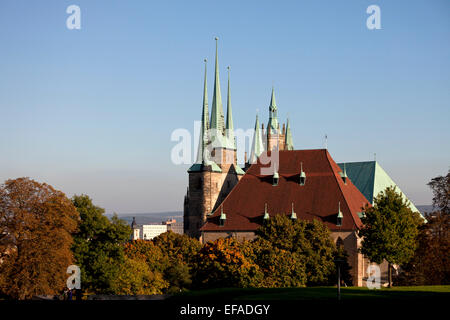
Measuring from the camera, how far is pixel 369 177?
11044 cm

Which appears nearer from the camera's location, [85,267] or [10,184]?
[10,184]

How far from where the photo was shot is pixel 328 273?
2611 inches

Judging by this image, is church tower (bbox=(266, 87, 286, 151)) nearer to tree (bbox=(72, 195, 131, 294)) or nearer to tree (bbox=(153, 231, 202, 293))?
tree (bbox=(153, 231, 202, 293))

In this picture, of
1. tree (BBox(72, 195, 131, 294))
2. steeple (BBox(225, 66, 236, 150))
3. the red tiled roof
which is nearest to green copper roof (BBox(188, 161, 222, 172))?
steeple (BBox(225, 66, 236, 150))

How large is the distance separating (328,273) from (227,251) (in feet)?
34.2

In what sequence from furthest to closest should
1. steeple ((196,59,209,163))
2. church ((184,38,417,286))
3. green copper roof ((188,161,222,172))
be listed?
steeple ((196,59,209,163)) < green copper roof ((188,161,222,172)) < church ((184,38,417,286))

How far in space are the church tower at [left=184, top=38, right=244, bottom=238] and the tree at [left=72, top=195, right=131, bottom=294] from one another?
41593 millimetres

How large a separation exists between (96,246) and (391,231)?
1126 inches

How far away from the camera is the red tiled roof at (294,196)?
90.7 m

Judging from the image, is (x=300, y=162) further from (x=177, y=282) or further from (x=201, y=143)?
(x=177, y=282)

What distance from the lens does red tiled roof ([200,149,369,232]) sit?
90.7m

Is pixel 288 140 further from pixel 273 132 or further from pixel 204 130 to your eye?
pixel 204 130

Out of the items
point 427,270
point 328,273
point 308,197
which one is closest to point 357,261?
point 308,197
